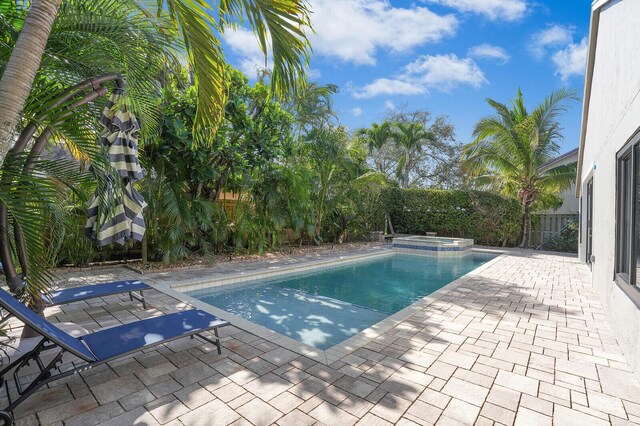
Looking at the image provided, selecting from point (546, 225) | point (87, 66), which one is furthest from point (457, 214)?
point (87, 66)

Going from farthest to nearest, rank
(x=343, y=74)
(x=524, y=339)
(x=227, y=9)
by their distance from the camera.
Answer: (x=343, y=74) → (x=524, y=339) → (x=227, y=9)

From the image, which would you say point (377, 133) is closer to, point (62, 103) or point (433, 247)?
point (433, 247)

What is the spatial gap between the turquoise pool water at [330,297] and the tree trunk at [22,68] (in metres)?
4.43

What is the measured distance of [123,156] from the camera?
12.9ft

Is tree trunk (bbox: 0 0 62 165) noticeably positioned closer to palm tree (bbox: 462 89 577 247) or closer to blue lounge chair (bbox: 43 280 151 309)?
blue lounge chair (bbox: 43 280 151 309)

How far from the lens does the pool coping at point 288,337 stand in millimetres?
4078

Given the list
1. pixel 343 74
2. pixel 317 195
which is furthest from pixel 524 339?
pixel 343 74

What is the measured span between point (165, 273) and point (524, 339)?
7942mm

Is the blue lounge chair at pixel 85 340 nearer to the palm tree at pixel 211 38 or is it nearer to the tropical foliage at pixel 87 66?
the tropical foliage at pixel 87 66

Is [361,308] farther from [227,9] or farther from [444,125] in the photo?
[444,125]

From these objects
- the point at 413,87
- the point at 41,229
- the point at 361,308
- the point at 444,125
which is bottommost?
the point at 361,308

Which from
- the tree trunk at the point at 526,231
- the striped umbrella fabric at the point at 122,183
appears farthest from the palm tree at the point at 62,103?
the tree trunk at the point at 526,231

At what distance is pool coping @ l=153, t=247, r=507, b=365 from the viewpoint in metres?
4.08

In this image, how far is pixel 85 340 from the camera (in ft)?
10.8
